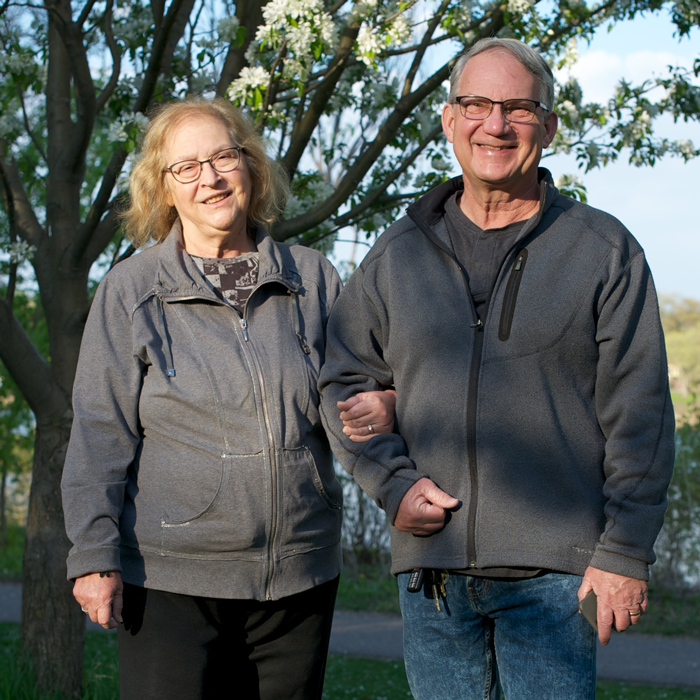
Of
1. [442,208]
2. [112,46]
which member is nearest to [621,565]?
[442,208]

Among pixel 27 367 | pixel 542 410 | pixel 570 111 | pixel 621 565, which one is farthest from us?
pixel 570 111

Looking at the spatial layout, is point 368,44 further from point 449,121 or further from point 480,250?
point 480,250

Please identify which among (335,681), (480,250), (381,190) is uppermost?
(381,190)

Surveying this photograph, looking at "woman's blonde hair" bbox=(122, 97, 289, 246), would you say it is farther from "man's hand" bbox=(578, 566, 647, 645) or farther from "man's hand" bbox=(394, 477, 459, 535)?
"man's hand" bbox=(578, 566, 647, 645)

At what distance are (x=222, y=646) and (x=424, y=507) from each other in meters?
0.80

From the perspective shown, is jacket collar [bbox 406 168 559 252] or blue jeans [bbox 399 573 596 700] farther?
jacket collar [bbox 406 168 559 252]

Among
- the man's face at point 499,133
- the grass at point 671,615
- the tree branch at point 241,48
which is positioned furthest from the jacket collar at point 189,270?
the grass at point 671,615

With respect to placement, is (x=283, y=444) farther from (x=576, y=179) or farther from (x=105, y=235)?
(x=576, y=179)

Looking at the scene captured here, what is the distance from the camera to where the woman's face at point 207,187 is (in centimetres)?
274

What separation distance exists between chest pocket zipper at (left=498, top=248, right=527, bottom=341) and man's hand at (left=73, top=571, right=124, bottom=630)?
127 centimetres

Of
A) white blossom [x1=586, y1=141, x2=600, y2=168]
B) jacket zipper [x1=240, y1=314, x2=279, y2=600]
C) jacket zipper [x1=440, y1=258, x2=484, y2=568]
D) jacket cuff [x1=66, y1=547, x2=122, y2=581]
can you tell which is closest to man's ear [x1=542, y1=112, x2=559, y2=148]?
jacket zipper [x1=440, y1=258, x2=484, y2=568]

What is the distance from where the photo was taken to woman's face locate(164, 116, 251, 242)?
274 centimetres

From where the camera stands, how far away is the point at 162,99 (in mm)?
4746

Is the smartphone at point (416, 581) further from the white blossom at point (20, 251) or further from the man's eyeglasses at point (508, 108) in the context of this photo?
the white blossom at point (20, 251)
